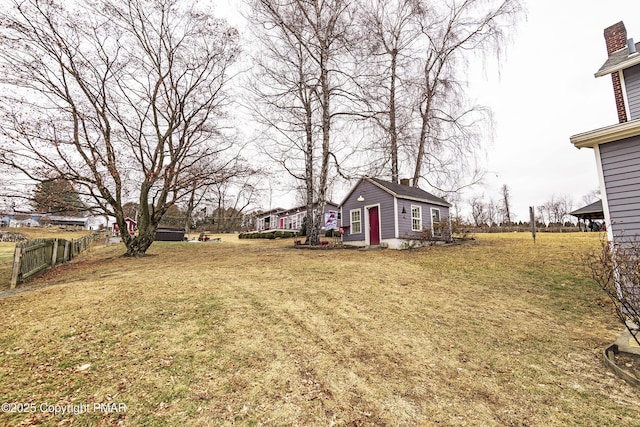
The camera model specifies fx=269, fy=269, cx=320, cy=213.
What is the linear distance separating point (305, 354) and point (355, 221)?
12.7 metres

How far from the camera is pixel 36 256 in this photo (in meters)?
7.63

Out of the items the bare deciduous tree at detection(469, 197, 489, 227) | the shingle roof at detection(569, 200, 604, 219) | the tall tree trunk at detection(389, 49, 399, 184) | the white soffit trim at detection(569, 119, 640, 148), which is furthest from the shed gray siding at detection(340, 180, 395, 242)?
the bare deciduous tree at detection(469, 197, 489, 227)

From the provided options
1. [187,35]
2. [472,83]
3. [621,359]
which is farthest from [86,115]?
[472,83]

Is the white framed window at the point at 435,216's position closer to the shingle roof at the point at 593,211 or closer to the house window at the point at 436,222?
the house window at the point at 436,222

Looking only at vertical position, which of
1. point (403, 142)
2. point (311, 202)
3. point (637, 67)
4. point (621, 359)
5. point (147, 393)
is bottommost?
point (621, 359)

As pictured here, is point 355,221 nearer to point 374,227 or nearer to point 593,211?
point 374,227

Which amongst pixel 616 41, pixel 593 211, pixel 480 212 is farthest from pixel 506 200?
pixel 616 41

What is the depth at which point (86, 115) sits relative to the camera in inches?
386

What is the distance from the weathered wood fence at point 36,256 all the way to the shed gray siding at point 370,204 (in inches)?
501

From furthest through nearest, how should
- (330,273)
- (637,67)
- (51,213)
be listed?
(51,213) < (330,273) < (637,67)

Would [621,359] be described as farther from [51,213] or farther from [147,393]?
[51,213]

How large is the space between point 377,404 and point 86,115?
12781 mm

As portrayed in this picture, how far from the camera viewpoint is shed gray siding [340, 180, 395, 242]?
1391 centimetres

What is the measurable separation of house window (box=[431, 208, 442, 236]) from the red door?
3.41 metres
